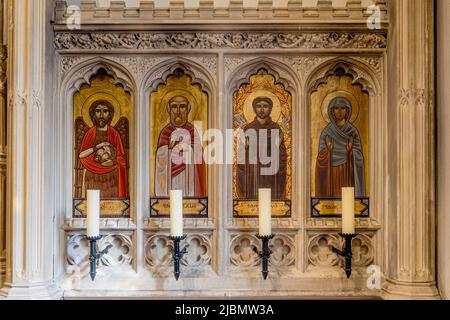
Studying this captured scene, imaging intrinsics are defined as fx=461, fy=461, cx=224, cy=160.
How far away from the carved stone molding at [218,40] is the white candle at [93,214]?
1210 mm

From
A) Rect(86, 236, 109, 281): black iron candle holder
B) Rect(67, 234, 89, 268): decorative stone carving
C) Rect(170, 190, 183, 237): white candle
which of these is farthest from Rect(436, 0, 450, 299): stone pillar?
Rect(67, 234, 89, 268): decorative stone carving

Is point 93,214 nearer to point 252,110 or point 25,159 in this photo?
point 25,159

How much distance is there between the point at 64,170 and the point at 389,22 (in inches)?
114

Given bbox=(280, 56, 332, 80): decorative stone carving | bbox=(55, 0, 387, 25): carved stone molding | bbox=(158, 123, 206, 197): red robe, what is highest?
bbox=(55, 0, 387, 25): carved stone molding

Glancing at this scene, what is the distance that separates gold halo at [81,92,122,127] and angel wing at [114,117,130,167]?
42 millimetres

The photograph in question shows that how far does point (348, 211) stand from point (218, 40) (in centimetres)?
172

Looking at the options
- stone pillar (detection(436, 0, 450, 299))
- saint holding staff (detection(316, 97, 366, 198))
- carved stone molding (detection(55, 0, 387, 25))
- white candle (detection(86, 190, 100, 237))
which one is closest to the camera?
stone pillar (detection(436, 0, 450, 299))

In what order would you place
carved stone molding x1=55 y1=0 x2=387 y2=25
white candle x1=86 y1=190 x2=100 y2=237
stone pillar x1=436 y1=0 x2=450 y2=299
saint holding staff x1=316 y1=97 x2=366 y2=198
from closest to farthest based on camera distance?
stone pillar x1=436 y1=0 x2=450 y2=299
white candle x1=86 y1=190 x2=100 y2=237
carved stone molding x1=55 y1=0 x2=387 y2=25
saint holding staff x1=316 y1=97 x2=366 y2=198

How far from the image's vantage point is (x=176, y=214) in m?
3.53

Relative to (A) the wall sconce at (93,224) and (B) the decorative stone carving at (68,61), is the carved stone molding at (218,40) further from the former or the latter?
(A) the wall sconce at (93,224)

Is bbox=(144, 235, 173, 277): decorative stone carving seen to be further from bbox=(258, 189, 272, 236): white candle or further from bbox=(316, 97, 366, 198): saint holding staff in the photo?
bbox=(316, 97, 366, 198): saint holding staff

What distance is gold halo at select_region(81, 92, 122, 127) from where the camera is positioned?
3863mm

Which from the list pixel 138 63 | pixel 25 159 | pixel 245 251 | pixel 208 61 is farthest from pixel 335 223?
pixel 25 159
